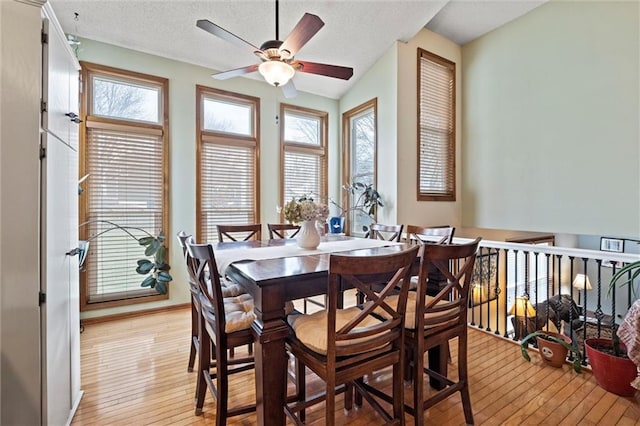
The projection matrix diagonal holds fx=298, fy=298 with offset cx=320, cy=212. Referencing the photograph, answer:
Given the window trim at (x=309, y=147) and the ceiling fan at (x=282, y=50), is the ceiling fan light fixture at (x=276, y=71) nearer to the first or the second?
the ceiling fan at (x=282, y=50)

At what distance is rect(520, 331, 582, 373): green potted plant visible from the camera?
235cm

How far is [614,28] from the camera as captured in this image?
3.24 meters

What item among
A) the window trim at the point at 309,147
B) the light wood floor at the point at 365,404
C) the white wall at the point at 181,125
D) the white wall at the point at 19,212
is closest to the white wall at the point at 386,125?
the window trim at the point at 309,147

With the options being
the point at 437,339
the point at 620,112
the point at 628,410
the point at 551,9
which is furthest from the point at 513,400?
the point at 551,9

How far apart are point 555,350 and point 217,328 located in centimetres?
263

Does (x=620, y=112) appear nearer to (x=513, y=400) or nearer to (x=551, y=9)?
(x=551, y=9)

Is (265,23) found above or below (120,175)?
above

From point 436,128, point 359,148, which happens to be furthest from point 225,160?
point 436,128

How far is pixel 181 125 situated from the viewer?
381 cm

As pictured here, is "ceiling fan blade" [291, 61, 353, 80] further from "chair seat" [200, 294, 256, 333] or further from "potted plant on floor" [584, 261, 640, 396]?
"potted plant on floor" [584, 261, 640, 396]

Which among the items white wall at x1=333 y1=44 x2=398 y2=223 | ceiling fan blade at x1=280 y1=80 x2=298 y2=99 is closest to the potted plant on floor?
white wall at x1=333 y1=44 x2=398 y2=223

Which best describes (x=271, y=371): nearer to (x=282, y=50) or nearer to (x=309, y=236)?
(x=309, y=236)

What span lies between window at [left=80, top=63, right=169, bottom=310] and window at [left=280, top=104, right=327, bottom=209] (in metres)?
1.68

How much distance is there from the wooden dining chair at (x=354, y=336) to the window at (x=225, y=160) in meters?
2.86
